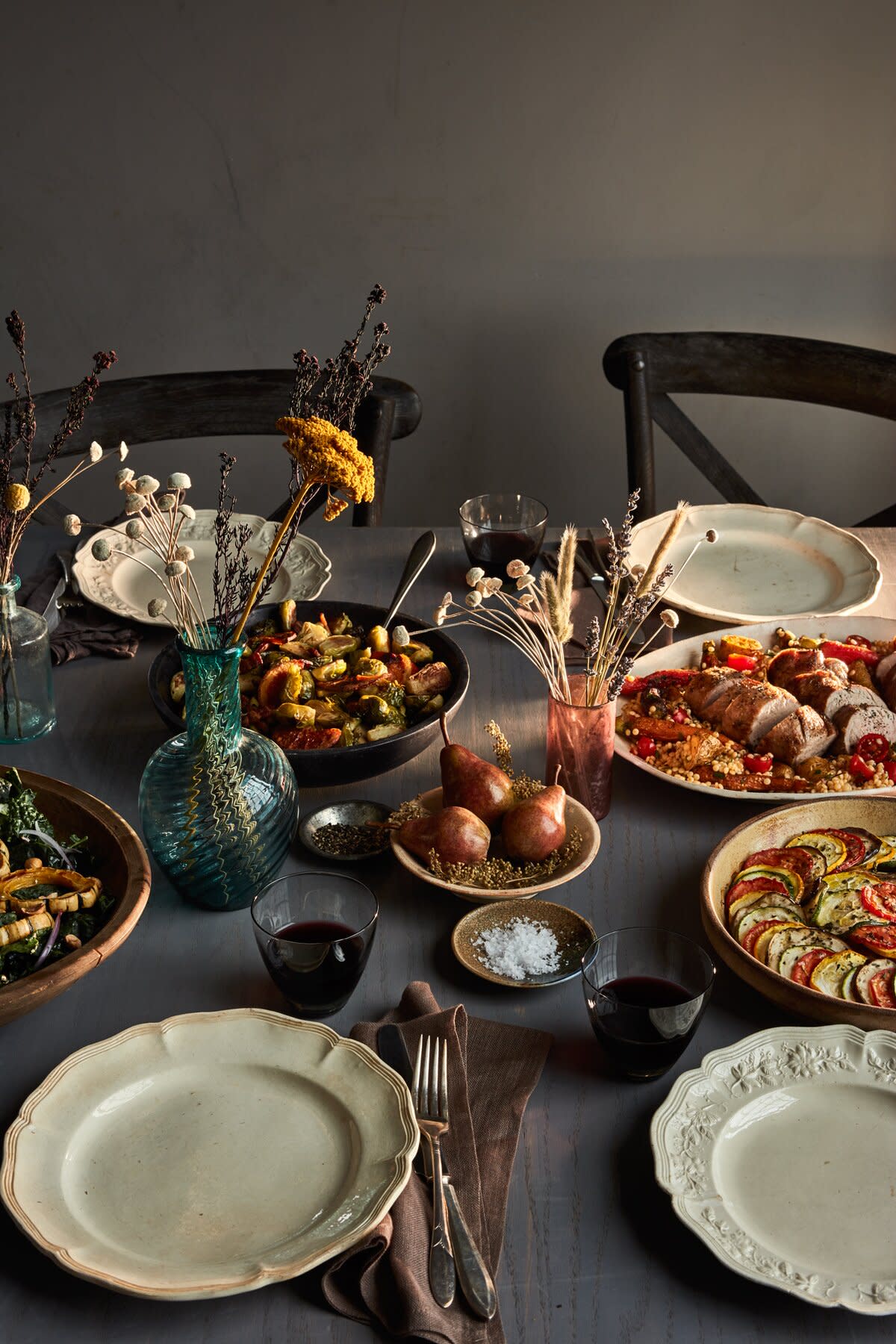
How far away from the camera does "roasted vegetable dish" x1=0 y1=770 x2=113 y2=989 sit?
134cm

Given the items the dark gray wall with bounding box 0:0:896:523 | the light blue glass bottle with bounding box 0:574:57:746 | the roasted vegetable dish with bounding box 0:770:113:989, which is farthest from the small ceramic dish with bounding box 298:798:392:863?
the dark gray wall with bounding box 0:0:896:523

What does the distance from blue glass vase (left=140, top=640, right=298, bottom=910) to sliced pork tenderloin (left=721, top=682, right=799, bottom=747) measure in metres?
0.70

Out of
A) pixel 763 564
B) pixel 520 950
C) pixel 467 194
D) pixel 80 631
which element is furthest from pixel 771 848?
pixel 467 194

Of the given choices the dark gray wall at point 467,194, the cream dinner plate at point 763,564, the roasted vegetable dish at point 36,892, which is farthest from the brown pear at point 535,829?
the dark gray wall at point 467,194

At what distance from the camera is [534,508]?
93.4 inches

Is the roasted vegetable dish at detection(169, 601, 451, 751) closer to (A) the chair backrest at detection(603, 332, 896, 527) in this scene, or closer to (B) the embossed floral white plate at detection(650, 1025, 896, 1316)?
(B) the embossed floral white plate at detection(650, 1025, 896, 1316)

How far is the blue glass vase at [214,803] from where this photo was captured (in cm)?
146

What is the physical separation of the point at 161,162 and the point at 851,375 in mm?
2025

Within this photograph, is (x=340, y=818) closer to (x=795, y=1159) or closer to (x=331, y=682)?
(x=331, y=682)

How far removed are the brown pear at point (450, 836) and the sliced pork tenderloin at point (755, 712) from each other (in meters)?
0.48

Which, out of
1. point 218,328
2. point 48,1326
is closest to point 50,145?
point 218,328

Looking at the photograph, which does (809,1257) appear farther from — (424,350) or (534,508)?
(424,350)

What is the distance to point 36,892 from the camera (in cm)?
143

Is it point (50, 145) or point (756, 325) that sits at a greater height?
point (50, 145)
